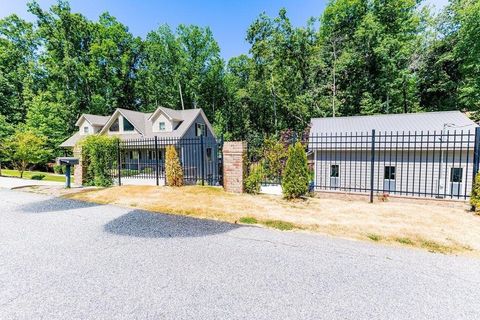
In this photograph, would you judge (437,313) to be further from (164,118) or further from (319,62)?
(319,62)

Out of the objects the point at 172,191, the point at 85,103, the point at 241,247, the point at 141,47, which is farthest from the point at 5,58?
the point at 241,247

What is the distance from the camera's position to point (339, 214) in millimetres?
6031

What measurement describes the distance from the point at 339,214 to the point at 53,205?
27.1ft

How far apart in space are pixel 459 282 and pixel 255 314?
2.75m

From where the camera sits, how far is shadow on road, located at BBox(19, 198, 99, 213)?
6.75m

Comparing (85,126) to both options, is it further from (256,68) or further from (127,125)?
(256,68)

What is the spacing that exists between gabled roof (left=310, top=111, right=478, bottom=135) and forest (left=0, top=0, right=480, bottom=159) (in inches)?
239

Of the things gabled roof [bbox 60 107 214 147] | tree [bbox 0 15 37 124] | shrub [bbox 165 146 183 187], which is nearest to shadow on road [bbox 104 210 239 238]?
shrub [bbox 165 146 183 187]

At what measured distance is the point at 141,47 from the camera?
34438 mm

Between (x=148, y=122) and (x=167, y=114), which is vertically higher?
(x=167, y=114)

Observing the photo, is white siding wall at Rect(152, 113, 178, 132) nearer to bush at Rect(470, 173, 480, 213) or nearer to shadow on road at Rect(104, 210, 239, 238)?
shadow on road at Rect(104, 210, 239, 238)


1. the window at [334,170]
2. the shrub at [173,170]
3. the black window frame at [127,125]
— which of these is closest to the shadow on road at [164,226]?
the shrub at [173,170]

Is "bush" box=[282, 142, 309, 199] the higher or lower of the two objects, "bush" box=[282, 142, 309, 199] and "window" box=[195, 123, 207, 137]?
the lower

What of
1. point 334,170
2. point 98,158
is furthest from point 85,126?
point 334,170
